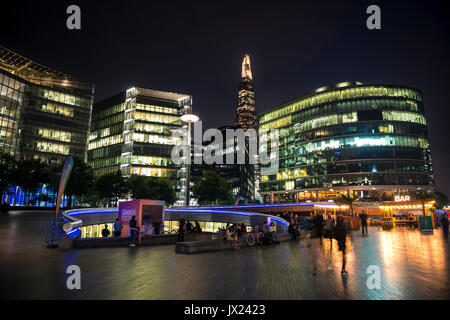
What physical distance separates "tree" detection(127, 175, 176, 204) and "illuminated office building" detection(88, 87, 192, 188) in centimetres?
1472

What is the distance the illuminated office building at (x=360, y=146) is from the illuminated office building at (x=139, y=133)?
135ft

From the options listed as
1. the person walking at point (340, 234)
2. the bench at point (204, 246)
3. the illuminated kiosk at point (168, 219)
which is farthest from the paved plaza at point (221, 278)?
the illuminated kiosk at point (168, 219)

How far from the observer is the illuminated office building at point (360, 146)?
75188 mm

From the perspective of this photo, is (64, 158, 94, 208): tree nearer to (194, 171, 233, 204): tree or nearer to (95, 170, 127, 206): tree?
(95, 170, 127, 206): tree

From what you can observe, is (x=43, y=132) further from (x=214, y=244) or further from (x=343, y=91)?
(x=343, y=91)

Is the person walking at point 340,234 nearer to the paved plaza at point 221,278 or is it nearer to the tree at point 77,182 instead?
the paved plaza at point 221,278

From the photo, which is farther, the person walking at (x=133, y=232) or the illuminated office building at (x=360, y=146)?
the illuminated office building at (x=360, y=146)

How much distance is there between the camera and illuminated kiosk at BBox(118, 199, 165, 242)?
896 inches

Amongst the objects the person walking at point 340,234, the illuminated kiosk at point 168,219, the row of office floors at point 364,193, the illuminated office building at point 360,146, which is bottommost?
the illuminated kiosk at point 168,219

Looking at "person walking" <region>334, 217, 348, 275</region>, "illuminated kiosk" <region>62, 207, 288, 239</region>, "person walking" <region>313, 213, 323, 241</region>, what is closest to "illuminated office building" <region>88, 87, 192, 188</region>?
"illuminated kiosk" <region>62, 207, 288, 239</region>

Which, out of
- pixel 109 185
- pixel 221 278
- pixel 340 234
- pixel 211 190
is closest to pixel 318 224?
pixel 340 234

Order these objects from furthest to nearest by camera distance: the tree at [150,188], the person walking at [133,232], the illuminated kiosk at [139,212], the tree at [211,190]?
the tree at [211,190] < the tree at [150,188] < the illuminated kiosk at [139,212] < the person walking at [133,232]

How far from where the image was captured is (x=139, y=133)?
8850cm
